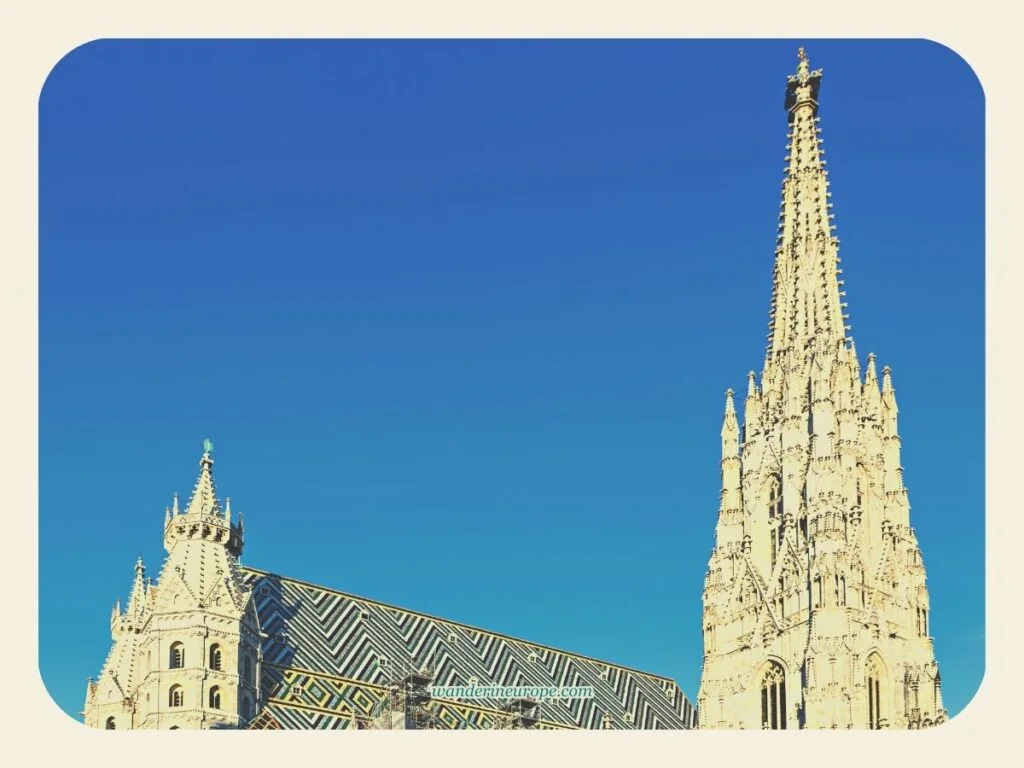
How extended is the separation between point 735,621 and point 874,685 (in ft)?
27.5

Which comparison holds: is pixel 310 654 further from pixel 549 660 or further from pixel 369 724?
pixel 549 660

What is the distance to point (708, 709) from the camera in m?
89.4

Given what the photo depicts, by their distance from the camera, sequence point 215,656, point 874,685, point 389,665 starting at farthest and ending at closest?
point 874,685 < point 389,665 < point 215,656

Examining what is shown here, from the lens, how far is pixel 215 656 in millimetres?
72438

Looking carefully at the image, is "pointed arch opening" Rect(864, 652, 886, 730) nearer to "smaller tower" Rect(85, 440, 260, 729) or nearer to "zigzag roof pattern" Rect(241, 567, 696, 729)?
"zigzag roof pattern" Rect(241, 567, 696, 729)

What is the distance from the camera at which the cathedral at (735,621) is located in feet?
239

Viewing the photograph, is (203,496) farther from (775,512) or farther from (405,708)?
(775,512)

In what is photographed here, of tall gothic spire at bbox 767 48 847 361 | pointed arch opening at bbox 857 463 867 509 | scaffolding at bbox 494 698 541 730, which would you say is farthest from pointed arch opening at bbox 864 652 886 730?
tall gothic spire at bbox 767 48 847 361

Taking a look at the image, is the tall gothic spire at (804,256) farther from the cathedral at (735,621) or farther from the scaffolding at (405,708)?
the scaffolding at (405,708)

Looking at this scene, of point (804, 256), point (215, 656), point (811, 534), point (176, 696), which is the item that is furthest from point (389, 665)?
point (804, 256)

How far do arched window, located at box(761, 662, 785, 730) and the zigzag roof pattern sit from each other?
619cm

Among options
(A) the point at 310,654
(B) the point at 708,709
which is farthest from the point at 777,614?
(A) the point at 310,654

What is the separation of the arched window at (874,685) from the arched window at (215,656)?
28701mm

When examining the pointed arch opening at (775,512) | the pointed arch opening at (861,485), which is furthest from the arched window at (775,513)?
the pointed arch opening at (861,485)
